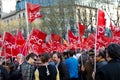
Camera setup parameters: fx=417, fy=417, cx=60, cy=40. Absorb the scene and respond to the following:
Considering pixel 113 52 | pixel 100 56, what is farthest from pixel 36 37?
pixel 113 52

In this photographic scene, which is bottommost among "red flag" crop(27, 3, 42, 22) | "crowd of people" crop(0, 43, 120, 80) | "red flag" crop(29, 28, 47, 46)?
"crowd of people" crop(0, 43, 120, 80)

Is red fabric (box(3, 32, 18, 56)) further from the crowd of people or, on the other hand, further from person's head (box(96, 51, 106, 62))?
person's head (box(96, 51, 106, 62))

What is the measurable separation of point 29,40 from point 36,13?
967mm

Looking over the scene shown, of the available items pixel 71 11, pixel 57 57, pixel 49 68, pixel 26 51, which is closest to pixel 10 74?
pixel 57 57

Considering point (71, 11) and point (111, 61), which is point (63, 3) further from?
point (111, 61)

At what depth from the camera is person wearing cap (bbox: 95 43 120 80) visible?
5.60 m

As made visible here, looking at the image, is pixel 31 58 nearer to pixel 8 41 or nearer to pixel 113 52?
pixel 113 52

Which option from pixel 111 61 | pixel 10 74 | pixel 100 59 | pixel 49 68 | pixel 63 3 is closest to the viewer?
pixel 111 61

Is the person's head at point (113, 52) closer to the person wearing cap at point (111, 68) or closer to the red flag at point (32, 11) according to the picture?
the person wearing cap at point (111, 68)

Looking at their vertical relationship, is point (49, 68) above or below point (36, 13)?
below

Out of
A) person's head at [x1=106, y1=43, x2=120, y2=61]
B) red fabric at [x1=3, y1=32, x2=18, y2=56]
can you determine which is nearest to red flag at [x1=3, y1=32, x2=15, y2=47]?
red fabric at [x1=3, y1=32, x2=18, y2=56]

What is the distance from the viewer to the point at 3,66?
1015 cm

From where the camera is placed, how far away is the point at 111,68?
568cm

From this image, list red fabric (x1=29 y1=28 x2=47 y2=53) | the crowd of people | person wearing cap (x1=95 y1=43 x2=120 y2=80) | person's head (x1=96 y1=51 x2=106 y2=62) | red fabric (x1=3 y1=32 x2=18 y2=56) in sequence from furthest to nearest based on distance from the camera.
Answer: red fabric (x1=29 y1=28 x2=47 y2=53) → red fabric (x1=3 y1=32 x2=18 y2=56) → person's head (x1=96 y1=51 x2=106 y2=62) → the crowd of people → person wearing cap (x1=95 y1=43 x2=120 y2=80)
